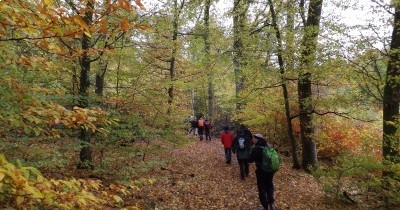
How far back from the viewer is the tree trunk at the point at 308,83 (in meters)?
10.3

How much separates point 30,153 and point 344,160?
6994mm

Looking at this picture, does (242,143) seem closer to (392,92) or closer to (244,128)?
(244,128)

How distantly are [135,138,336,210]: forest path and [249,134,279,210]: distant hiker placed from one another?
60cm

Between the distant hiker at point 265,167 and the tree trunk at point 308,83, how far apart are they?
3875 mm

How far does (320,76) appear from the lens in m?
10.3

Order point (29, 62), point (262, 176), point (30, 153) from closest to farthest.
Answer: point (29, 62), point (30, 153), point (262, 176)

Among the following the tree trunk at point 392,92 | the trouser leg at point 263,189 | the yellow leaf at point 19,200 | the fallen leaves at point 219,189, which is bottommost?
the fallen leaves at point 219,189

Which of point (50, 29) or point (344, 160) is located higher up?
point (50, 29)

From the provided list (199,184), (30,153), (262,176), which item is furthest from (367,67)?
(30,153)

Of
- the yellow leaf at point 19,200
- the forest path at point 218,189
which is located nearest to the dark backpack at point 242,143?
the forest path at point 218,189

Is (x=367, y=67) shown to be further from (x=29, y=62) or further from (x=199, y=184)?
(x=29, y=62)

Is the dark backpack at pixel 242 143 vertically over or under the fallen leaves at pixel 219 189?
over

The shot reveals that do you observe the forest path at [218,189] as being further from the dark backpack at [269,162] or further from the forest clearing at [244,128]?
the dark backpack at [269,162]

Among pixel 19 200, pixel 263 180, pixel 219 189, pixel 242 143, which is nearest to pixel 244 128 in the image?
pixel 242 143
